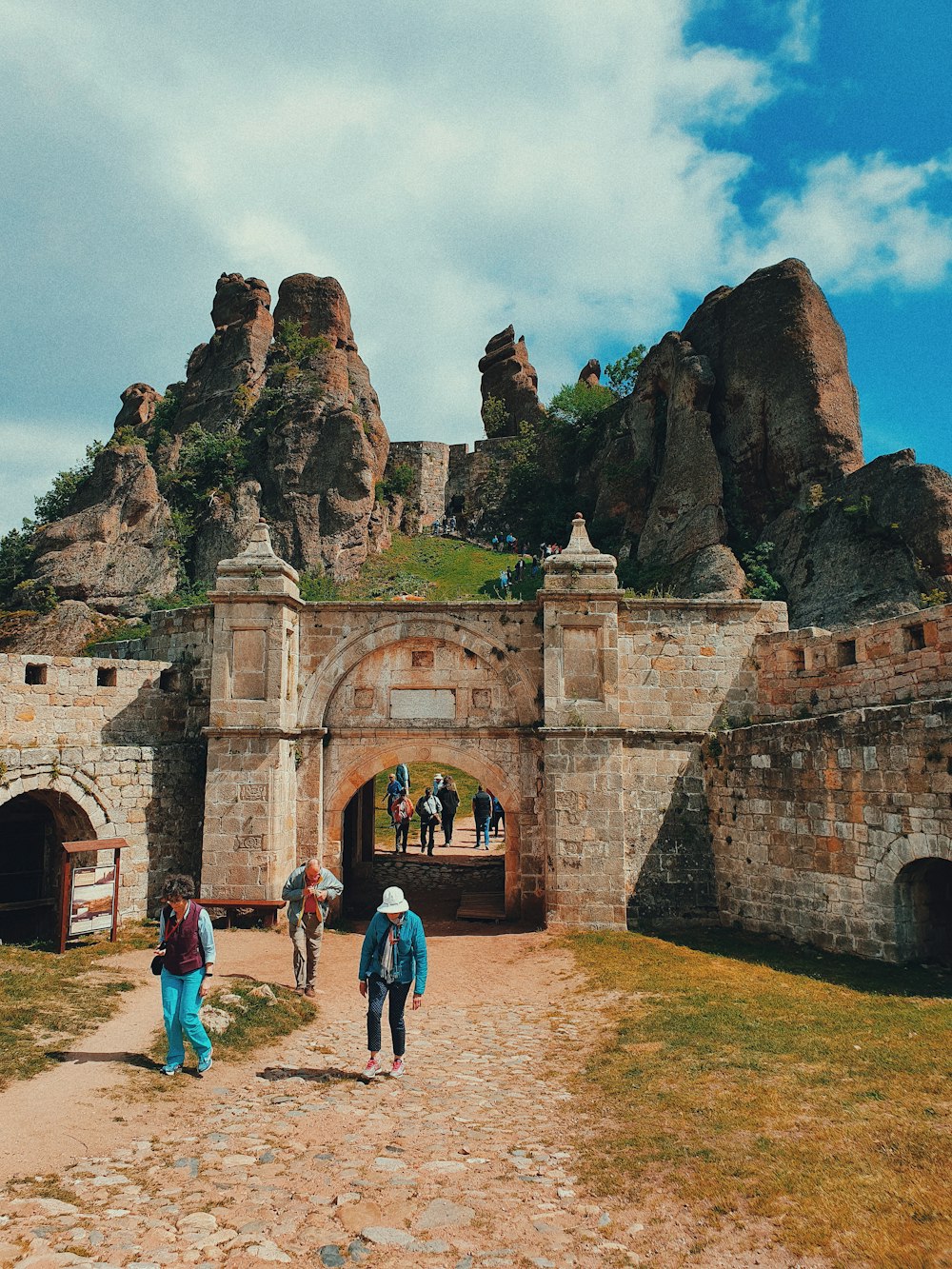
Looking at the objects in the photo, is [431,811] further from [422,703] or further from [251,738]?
[251,738]

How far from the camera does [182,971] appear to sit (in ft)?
21.6

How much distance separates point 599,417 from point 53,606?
26.0 m

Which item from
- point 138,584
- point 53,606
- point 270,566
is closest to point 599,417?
point 138,584

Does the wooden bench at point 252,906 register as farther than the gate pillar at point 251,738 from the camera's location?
No

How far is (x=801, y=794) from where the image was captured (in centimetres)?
1120

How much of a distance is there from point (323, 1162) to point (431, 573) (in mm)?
30564

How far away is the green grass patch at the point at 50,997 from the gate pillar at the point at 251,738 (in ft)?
5.70

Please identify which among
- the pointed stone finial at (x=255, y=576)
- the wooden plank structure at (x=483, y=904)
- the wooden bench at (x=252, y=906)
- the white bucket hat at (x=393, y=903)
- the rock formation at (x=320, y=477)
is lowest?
the wooden plank structure at (x=483, y=904)

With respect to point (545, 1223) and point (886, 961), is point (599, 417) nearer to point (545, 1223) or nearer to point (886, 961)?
point (886, 961)

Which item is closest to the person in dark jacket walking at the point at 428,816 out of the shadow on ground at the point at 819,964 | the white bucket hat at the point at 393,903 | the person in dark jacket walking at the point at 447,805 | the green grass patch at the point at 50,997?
the person in dark jacket walking at the point at 447,805

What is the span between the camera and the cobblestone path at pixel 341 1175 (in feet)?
13.6

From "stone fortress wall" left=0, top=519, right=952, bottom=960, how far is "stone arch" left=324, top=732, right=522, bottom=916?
0.03m

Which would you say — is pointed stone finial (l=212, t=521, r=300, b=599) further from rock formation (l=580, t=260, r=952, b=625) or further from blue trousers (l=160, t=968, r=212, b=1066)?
rock formation (l=580, t=260, r=952, b=625)

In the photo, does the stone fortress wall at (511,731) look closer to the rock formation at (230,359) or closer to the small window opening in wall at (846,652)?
the small window opening in wall at (846,652)
